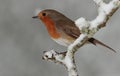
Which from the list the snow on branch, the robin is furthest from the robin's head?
the snow on branch

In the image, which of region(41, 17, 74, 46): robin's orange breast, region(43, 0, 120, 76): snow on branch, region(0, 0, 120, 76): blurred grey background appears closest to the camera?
region(43, 0, 120, 76): snow on branch

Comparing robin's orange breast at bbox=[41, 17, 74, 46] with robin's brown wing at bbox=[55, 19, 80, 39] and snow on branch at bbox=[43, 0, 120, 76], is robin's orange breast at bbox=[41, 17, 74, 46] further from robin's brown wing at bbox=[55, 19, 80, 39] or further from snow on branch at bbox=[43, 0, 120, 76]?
snow on branch at bbox=[43, 0, 120, 76]

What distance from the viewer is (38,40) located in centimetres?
375

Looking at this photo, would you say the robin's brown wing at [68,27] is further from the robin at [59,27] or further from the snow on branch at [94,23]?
the snow on branch at [94,23]

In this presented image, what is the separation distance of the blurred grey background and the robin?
1630 mm

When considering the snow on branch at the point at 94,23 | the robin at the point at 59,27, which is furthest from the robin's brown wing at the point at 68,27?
the snow on branch at the point at 94,23

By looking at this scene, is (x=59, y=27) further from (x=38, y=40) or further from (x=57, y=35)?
(x=38, y=40)

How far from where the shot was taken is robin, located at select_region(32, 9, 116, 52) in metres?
1.74

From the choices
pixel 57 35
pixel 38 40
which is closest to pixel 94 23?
pixel 57 35

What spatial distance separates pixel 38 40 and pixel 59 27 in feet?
6.34

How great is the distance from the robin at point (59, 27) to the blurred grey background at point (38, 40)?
64.2 inches

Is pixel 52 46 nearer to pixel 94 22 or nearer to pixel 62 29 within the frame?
pixel 62 29

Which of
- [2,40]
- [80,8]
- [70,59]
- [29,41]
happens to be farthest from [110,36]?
[70,59]

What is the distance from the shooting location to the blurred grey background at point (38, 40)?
364cm
